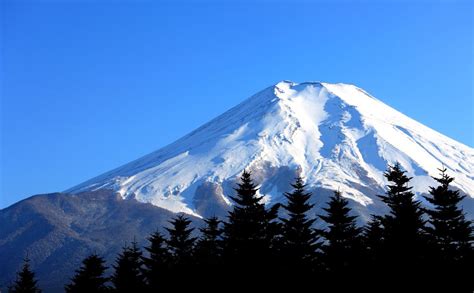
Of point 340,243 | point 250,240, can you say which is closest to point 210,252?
point 250,240

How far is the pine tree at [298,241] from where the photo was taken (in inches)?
1027

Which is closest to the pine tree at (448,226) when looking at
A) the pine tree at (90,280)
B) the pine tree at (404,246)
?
the pine tree at (404,246)

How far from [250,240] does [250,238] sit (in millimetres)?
315

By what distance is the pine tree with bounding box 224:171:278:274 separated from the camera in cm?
2597

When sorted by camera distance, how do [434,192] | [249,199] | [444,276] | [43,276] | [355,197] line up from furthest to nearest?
[355,197] < [43,276] < [434,192] < [249,199] < [444,276]

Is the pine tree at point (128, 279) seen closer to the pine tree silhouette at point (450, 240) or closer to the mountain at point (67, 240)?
the pine tree silhouette at point (450, 240)

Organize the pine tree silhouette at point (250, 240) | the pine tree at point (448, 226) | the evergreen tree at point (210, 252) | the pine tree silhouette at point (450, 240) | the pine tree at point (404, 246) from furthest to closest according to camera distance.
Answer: the pine tree at point (448, 226)
the evergreen tree at point (210, 252)
the pine tree silhouette at point (250, 240)
the pine tree at point (404, 246)
the pine tree silhouette at point (450, 240)

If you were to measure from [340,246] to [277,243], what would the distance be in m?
2.52

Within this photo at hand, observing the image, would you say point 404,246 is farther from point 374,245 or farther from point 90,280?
point 90,280

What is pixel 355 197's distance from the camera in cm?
19062

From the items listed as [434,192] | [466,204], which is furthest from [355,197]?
[434,192]

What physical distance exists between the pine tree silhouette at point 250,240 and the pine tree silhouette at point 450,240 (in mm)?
6222

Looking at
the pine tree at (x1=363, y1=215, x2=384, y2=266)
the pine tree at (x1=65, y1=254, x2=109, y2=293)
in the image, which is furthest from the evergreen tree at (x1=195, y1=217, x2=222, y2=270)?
the pine tree at (x1=65, y1=254, x2=109, y2=293)

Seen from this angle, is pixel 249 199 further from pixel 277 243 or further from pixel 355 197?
pixel 355 197
